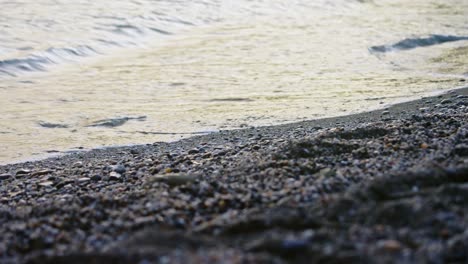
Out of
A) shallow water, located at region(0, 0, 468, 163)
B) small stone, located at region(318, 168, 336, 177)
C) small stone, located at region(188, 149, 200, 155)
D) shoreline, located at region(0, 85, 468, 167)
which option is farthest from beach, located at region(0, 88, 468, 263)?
shallow water, located at region(0, 0, 468, 163)

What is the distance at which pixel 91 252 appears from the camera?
2.91 metres

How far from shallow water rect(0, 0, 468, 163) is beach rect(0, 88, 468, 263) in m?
2.40

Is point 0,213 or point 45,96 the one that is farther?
point 45,96

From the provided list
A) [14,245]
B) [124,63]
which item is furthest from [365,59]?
[14,245]

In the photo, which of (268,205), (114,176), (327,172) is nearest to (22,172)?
(114,176)

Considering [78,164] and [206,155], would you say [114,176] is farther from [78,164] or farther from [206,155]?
[78,164]

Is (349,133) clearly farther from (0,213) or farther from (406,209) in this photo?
(0,213)

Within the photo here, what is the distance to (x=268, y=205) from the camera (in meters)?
3.41

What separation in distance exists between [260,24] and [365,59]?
16.2ft

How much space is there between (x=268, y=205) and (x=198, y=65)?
819 centimetres

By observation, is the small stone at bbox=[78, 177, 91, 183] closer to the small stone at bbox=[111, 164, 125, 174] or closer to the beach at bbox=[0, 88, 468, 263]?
the beach at bbox=[0, 88, 468, 263]

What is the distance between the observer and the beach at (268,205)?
2.78m

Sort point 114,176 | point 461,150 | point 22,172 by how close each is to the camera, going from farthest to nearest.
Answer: point 22,172, point 114,176, point 461,150

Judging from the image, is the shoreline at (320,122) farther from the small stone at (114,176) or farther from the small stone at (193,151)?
the small stone at (114,176)
